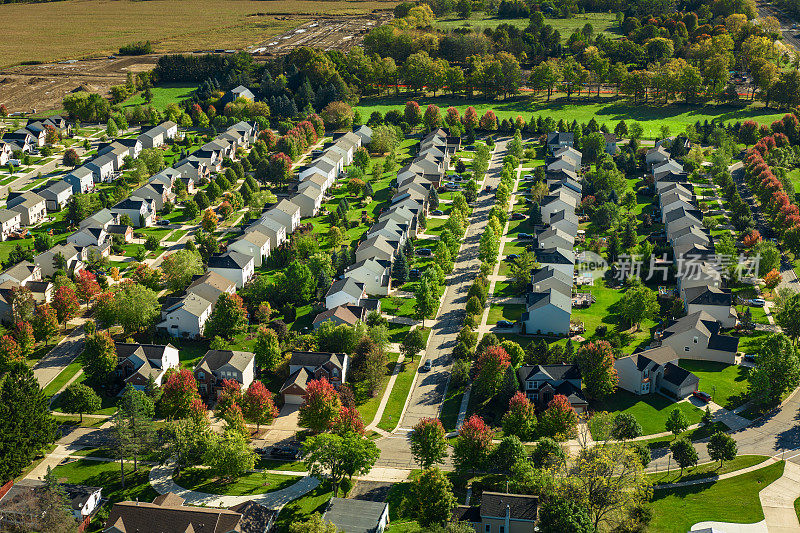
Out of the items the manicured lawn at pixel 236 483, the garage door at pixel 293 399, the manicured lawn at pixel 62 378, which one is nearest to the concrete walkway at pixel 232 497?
the manicured lawn at pixel 236 483

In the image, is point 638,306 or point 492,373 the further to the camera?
point 638,306

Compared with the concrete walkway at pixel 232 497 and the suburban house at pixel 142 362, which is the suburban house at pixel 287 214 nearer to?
the suburban house at pixel 142 362

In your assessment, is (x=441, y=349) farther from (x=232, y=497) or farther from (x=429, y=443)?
(x=232, y=497)

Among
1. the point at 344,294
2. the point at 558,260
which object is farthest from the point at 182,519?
the point at 558,260

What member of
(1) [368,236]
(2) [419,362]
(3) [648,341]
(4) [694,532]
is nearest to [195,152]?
(1) [368,236]

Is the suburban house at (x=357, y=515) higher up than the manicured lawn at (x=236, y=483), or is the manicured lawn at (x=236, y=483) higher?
the suburban house at (x=357, y=515)

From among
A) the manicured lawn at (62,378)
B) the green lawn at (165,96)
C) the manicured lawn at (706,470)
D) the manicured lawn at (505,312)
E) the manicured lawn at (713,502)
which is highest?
the green lawn at (165,96)
